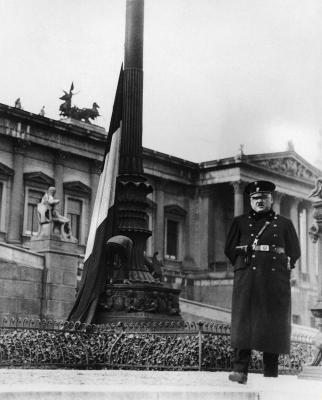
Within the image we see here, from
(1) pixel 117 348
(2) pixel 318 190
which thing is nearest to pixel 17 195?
(1) pixel 117 348

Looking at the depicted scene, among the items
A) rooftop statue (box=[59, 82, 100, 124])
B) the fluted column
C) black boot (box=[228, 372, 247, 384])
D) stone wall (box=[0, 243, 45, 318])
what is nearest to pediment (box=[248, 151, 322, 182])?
rooftop statue (box=[59, 82, 100, 124])

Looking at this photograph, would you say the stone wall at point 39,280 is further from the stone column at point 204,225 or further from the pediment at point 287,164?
the pediment at point 287,164

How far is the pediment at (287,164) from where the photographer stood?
1801 inches

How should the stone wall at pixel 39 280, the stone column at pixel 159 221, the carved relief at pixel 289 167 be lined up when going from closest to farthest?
the stone wall at pixel 39 280
the stone column at pixel 159 221
the carved relief at pixel 289 167

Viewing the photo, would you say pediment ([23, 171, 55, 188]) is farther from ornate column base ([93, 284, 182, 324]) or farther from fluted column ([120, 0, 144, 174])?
ornate column base ([93, 284, 182, 324])

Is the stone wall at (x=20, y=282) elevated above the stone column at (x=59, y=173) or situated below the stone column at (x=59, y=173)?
below

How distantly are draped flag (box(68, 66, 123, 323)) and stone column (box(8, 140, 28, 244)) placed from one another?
70.9ft

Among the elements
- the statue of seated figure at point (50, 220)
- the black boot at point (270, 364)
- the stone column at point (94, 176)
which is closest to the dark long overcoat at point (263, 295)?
the black boot at point (270, 364)

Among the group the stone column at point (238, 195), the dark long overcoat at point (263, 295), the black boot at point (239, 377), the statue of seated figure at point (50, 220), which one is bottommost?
the black boot at point (239, 377)

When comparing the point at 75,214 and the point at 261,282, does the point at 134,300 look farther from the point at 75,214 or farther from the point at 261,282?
the point at 75,214

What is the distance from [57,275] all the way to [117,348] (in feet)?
29.0

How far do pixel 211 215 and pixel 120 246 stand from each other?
114 feet

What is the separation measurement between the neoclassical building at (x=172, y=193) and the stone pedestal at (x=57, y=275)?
10932 millimetres

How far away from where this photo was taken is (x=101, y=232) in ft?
43.8
